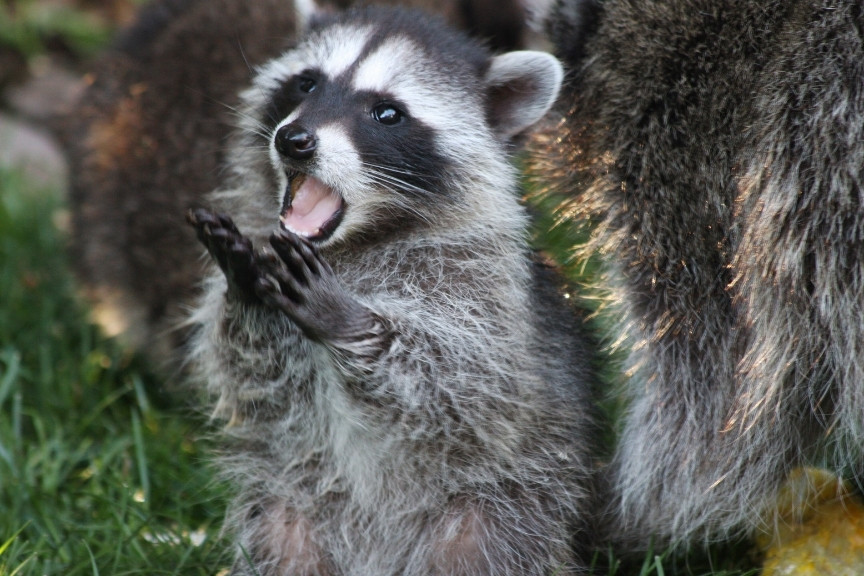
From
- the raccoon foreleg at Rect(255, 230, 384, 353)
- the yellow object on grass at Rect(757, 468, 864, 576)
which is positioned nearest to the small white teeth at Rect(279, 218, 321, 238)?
the raccoon foreleg at Rect(255, 230, 384, 353)

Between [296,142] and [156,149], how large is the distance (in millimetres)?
2242

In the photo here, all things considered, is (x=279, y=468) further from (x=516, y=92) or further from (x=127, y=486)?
(x=516, y=92)

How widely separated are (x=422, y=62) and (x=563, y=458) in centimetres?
156

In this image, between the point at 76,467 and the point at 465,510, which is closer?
the point at 465,510

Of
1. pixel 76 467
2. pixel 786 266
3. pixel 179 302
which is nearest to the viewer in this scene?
pixel 786 266

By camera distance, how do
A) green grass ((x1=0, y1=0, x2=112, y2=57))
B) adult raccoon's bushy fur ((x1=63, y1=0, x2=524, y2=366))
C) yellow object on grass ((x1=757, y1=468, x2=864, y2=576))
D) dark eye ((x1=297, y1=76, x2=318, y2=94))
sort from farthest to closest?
green grass ((x1=0, y1=0, x2=112, y2=57))
adult raccoon's bushy fur ((x1=63, y1=0, x2=524, y2=366))
dark eye ((x1=297, y1=76, x2=318, y2=94))
yellow object on grass ((x1=757, y1=468, x2=864, y2=576))

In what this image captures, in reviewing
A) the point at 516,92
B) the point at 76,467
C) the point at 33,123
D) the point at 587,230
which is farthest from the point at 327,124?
the point at 33,123

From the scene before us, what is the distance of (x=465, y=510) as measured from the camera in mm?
3838

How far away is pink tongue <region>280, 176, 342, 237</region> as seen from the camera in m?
3.75

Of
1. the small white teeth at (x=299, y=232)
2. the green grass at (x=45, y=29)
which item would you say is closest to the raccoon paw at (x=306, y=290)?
the small white teeth at (x=299, y=232)

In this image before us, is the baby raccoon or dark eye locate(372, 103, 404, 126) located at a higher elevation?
dark eye locate(372, 103, 404, 126)

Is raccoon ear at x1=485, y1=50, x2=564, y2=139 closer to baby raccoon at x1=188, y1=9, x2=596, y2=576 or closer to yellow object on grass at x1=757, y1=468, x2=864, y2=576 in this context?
baby raccoon at x1=188, y1=9, x2=596, y2=576

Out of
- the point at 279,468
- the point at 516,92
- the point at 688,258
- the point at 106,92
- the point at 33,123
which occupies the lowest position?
the point at 33,123

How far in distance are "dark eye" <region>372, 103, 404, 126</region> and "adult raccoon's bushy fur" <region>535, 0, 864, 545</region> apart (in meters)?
0.73
